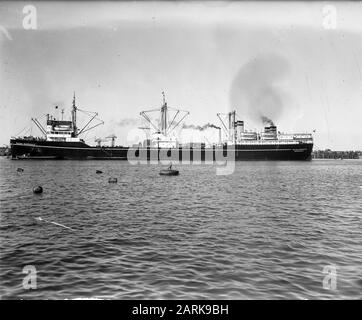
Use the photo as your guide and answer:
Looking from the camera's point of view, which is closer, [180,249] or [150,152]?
[180,249]

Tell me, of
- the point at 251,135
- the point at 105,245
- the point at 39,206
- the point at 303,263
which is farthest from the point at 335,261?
the point at 251,135

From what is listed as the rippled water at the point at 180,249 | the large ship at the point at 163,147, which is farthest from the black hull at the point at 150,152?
the rippled water at the point at 180,249

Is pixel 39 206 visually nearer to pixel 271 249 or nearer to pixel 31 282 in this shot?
pixel 31 282

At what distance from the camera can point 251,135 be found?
11994 centimetres

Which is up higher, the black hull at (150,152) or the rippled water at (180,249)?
the black hull at (150,152)

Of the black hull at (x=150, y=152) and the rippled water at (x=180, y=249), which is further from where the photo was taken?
the black hull at (x=150, y=152)

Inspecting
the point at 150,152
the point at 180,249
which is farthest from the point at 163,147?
the point at 180,249

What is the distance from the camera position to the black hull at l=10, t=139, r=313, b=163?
339ft

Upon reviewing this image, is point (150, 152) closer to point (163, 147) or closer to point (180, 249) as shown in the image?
point (163, 147)

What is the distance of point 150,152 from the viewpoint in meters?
116

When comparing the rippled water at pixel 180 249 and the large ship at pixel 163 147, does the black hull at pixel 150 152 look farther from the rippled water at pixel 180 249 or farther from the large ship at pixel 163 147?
the rippled water at pixel 180 249

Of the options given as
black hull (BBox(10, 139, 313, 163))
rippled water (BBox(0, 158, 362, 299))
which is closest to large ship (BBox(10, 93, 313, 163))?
black hull (BBox(10, 139, 313, 163))

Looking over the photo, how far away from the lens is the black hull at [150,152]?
10325cm
